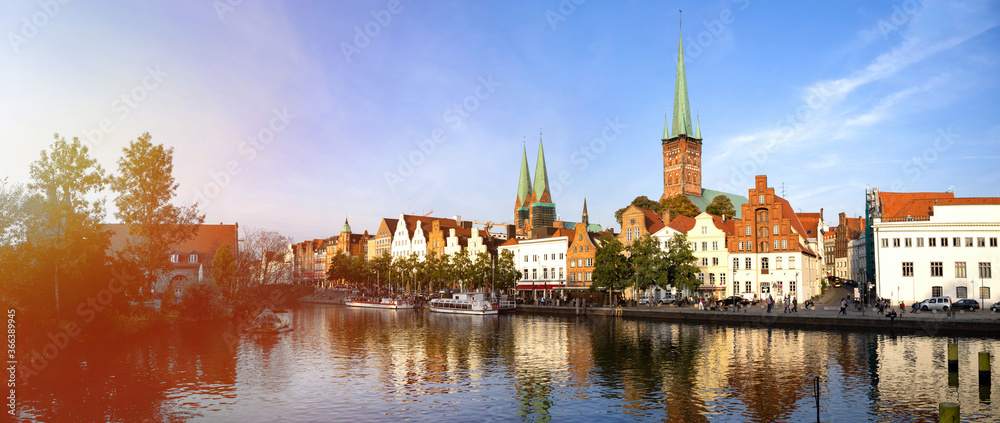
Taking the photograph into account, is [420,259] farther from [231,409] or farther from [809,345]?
[231,409]

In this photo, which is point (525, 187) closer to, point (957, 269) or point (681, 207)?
point (681, 207)

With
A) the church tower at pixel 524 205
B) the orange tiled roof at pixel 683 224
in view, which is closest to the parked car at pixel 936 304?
the orange tiled roof at pixel 683 224

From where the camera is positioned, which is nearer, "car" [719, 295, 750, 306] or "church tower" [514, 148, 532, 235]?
"car" [719, 295, 750, 306]

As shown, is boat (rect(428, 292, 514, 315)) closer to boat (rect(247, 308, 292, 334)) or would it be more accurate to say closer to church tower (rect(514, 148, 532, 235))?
boat (rect(247, 308, 292, 334))

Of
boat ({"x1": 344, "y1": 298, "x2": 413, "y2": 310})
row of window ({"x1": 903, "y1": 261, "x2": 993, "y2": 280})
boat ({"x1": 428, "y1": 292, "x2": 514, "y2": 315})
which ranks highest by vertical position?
row of window ({"x1": 903, "y1": 261, "x2": 993, "y2": 280})

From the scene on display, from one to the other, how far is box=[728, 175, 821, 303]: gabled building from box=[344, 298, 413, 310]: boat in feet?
170

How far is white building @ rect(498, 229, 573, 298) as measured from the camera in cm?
10712

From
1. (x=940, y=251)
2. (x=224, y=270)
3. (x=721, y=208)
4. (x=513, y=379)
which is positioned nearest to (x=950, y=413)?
(x=513, y=379)

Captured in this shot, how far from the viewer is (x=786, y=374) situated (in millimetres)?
33562

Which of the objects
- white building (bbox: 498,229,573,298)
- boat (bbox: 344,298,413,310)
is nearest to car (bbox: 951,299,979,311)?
white building (bbox: 498,229,573,298)

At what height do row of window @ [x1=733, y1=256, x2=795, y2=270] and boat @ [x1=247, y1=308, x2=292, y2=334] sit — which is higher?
row of window @ [x1=733, y1=256, x2=795, y2=270]

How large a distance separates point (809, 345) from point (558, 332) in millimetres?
21114

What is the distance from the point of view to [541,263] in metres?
111

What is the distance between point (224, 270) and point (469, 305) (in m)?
31.3
